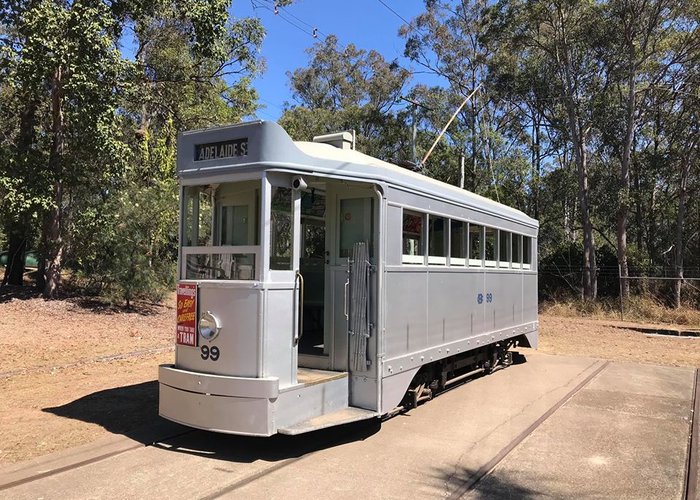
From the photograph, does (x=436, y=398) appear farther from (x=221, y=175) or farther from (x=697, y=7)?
(x=697, y=7)

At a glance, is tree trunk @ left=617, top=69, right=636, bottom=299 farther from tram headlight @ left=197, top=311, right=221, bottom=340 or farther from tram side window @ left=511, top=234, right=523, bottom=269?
tram headlight @ left=197, top=311, right=221, bottom=340

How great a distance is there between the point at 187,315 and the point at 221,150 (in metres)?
1.72

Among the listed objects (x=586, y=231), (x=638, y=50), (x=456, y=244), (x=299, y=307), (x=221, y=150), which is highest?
(x=638, y=50)

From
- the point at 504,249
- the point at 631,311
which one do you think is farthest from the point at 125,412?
the point at 631,311

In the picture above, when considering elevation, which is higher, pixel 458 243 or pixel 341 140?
pixel 341 140

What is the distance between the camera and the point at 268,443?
6031 mm

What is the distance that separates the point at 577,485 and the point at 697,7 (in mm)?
23753

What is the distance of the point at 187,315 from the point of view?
589 centimetres

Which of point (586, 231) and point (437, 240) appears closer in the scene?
point (437, 240)

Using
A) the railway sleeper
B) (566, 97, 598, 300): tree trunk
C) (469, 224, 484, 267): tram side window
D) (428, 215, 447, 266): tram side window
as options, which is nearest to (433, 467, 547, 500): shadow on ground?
the railway sleeper

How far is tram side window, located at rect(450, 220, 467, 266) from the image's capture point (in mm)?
8047

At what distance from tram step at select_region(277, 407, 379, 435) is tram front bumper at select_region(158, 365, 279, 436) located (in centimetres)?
22

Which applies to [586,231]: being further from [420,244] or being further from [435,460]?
[435,460]

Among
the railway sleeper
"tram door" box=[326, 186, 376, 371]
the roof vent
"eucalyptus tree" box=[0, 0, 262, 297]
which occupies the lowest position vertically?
the railway sleeper
